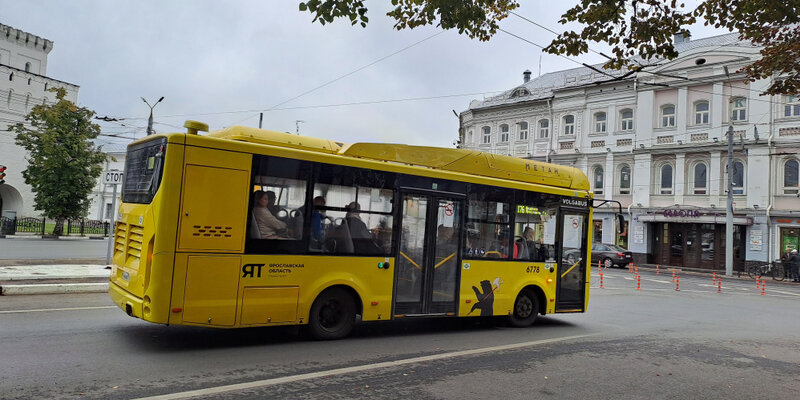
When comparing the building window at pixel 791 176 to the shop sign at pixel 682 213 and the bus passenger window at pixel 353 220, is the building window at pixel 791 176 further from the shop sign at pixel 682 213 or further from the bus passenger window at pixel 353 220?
the bus passenger window at pixel 353 220

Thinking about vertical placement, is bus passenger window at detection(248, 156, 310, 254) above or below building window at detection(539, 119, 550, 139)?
below

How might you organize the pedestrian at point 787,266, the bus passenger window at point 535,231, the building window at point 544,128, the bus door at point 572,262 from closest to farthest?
the bus passenger window at point 535,231
the bus door at point 572,262
the pedestrian at point 787,266
the building window at point 544,128

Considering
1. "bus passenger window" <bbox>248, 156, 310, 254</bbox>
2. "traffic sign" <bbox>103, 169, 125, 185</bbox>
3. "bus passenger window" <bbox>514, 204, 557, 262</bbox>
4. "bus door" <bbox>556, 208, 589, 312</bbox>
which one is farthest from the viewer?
"traffic sign" <bbox>103, 169, 125, 185</bbox>

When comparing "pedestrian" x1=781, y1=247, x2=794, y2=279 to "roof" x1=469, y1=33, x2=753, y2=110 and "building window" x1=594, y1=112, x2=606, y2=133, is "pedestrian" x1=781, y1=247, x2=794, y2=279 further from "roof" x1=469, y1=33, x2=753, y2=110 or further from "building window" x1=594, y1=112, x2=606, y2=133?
"roof" x1=469, y1=33, x2=753, y2=110

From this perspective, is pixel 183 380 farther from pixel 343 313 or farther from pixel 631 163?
pixel 631 163

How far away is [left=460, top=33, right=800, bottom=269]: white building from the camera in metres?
31.1

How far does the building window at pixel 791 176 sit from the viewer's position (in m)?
30.6

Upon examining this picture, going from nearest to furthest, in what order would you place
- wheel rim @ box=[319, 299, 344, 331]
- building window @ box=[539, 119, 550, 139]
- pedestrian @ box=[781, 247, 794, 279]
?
wheel rim @ box=[319, 299, 344, 331], pedestrian @ box=[781, 247, 794, 279], building window @ box=[539, 119, 550, 139]

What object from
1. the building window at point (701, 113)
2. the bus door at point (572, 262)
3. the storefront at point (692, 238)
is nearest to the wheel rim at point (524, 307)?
the bus door at point (572, 262)

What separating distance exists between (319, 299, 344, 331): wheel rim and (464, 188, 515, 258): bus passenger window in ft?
7.87

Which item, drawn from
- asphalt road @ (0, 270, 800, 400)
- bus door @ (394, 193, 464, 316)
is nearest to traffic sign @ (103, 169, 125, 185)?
asphalt road @ (0, 270, 800, 400)

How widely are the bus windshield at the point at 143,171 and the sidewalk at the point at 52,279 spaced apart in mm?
4787

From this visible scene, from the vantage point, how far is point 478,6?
7.23 meters

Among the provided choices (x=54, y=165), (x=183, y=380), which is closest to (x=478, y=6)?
(x=183, y=380)
